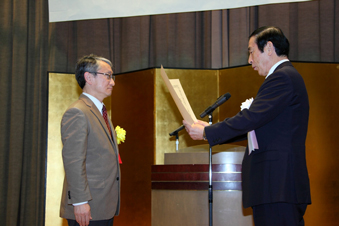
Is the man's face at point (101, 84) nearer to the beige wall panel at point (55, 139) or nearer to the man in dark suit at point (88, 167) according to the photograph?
the man in dark suit at point (88, 167)

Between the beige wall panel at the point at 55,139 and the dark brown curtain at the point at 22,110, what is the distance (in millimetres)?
437

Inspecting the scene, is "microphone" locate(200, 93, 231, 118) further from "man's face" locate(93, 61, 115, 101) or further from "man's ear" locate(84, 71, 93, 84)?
"man's ear" locate(84, 71, 93, 84)

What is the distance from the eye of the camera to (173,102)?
4273mm

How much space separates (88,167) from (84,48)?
358 cm

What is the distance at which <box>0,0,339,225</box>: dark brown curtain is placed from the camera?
4.60m

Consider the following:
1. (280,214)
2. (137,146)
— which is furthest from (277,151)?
(137,146)

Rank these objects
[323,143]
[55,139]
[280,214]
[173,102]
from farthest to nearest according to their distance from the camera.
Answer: [55,139] → [173,102] → [323,143] → [280,214]

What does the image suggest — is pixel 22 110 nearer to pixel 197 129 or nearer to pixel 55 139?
pixel 55 139

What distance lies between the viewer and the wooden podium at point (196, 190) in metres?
3.22

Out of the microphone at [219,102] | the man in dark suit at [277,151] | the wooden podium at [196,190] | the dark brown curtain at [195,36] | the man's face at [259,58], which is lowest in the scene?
the wooden podium at [196,190]

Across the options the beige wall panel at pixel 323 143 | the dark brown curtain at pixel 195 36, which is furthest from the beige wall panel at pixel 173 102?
the beige wall panel at pixel 323 143

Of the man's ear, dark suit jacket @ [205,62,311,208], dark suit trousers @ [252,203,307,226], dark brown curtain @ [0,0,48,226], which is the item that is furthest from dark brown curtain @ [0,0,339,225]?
dark suit trousers @ [252,203,307,226]

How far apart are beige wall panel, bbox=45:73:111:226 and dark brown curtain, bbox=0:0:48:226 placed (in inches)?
17.2

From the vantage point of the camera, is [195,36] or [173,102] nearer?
[173,102]
